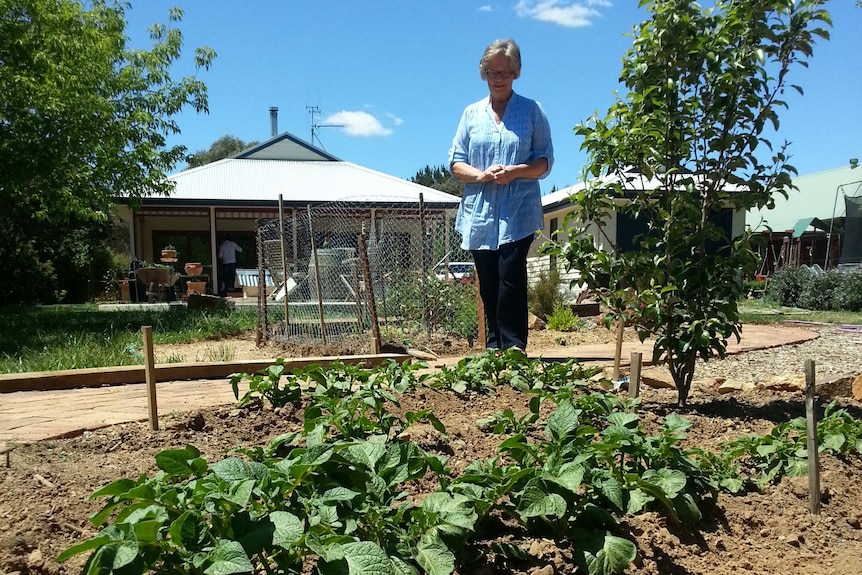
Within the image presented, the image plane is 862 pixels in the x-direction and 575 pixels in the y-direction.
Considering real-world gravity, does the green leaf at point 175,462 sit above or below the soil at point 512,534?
above

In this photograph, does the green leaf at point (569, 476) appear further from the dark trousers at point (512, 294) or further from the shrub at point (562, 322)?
the shrub at point (562, 322)

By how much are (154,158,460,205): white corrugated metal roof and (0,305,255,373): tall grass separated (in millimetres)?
8664

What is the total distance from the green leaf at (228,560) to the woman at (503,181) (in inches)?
110

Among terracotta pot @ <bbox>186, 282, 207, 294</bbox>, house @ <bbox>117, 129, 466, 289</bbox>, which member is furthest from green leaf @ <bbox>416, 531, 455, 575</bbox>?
terracotta pot @ <bbox>186, 282, 207, 294</bbox>

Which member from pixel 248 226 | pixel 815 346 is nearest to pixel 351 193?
pixel 248 226

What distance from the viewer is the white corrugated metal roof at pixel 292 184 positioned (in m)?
17.6

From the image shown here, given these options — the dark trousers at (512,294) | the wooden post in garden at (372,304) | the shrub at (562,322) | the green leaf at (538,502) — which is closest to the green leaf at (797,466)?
the green leaf at (538,502)

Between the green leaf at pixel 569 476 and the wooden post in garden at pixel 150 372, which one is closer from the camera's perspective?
the green leaf at pixel 569 476

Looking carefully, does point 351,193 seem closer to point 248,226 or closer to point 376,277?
point 248,226

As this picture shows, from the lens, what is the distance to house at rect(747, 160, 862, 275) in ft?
70.8

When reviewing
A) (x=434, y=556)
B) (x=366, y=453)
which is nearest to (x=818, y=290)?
(x=366, y=453)

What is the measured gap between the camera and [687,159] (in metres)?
2.86

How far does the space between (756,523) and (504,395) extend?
1.44 metres

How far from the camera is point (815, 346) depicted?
6.14 m
